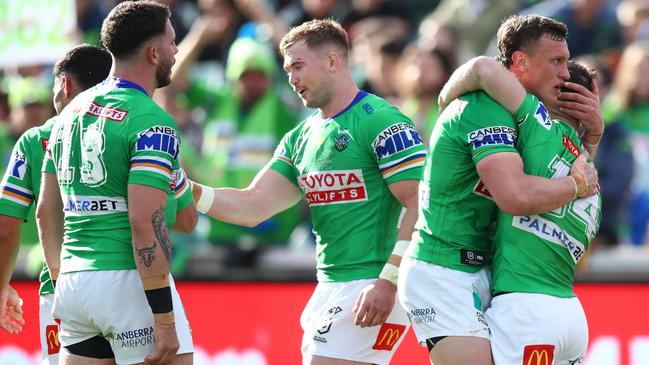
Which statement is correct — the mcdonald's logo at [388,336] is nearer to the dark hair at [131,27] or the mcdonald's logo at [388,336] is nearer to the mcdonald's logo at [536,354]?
the mcdonald's logo at [536,354]

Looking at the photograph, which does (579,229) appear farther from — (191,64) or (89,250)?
(191,64)

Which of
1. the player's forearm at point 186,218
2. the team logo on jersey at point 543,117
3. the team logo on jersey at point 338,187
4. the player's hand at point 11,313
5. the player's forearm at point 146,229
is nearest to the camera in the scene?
the player's forearm at point 146,229

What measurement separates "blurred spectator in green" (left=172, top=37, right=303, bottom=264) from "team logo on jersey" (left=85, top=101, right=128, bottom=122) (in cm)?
501

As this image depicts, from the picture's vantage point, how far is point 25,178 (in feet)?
20.0

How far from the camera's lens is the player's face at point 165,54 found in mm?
5398

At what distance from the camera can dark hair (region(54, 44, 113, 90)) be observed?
613 centimetres

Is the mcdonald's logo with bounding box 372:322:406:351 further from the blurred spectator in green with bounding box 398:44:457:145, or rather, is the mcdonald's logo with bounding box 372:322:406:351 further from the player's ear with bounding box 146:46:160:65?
the blurred spectator in green with bounding box 398:44:457:145

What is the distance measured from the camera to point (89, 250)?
5.30 meters

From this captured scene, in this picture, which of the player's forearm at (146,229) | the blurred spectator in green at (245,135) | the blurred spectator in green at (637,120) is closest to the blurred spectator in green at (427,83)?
the blurred spectator in green at (245,135)

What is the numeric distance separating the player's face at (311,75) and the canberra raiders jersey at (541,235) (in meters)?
1.30

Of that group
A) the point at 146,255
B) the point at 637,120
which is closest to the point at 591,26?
the point at 637,120

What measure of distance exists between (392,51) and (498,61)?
545 centimetres

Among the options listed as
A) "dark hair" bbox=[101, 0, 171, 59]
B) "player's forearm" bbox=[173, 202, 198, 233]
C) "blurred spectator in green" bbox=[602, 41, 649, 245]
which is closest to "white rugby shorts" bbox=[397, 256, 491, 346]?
"player's forearm" bbox=[173, 202, 198, 233]

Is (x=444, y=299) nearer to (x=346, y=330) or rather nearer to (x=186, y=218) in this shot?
(x=346, y=330)
